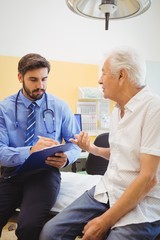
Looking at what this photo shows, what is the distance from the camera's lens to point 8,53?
2.75 meters

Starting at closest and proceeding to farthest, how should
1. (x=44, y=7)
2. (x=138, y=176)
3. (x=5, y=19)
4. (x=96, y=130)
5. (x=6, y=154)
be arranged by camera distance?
(x=138, y=176) → (x=6, y=154) → (x=5, y=19) → (x=44, y=7) → (x=96, y=130)

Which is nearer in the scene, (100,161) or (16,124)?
(16,124)

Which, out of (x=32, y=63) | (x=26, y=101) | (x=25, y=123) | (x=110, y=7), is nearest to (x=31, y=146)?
Result: (x=25, y=123)

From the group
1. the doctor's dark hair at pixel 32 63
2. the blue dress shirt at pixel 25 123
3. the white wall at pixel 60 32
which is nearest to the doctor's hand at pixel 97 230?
the blue dress shirt at pixel 25 123

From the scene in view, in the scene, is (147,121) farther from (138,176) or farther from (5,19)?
(5,19)

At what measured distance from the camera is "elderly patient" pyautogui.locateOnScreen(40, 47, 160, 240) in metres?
1.00

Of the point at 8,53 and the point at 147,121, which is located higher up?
the point at 8,53

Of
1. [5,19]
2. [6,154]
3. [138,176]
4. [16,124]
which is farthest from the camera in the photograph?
[5,19]

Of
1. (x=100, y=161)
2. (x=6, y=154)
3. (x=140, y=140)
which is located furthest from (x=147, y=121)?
(x=100, y=161)

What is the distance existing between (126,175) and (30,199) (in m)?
0.55

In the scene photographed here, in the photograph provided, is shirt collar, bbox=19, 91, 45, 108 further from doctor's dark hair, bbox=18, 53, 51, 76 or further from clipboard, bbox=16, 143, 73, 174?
clipboard, bbox=16, 143, 73, 174

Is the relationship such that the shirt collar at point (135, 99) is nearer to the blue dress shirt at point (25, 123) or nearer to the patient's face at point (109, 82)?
the patient's face at point (109, 82)

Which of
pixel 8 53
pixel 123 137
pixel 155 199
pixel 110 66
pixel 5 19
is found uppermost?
pixel 5 19

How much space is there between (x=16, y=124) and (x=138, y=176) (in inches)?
34.6
